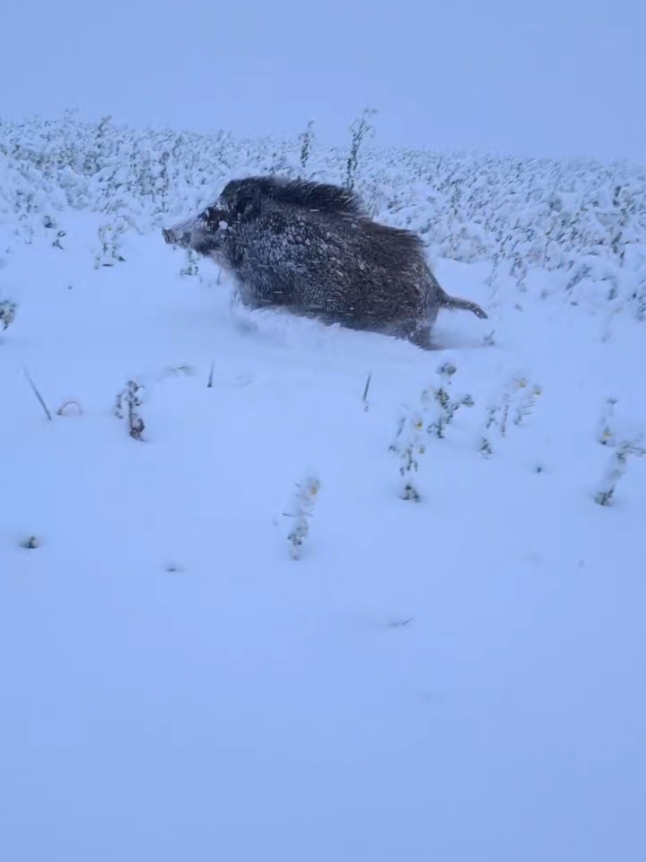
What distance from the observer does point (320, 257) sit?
4.78 meters

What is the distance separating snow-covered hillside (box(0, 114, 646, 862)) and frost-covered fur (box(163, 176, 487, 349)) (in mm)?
383

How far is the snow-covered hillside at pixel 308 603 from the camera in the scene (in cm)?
133

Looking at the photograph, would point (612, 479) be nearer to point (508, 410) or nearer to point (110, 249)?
point (508, 410)

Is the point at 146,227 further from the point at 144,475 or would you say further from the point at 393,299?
the point at 144,475

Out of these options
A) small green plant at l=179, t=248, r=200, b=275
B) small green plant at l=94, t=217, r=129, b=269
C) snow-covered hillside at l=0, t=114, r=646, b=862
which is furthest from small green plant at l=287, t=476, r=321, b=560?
small green plant at l=94, t=217, r=129, b=269

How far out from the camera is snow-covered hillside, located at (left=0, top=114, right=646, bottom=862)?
133cm

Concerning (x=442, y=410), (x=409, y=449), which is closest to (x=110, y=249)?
(x=442, y=410)

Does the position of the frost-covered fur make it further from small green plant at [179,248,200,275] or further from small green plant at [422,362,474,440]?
small green plant at [422,362,474,440]

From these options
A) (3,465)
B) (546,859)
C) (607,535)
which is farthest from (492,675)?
(3,465)

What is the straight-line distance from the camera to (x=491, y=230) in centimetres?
955

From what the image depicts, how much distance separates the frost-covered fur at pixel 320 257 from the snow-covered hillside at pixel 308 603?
15.1 inches

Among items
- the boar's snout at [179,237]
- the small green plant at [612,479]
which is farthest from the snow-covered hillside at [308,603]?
the boar's snout at [179,237]

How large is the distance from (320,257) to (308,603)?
11.3 ft

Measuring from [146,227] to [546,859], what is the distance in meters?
7.84
